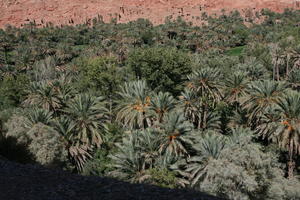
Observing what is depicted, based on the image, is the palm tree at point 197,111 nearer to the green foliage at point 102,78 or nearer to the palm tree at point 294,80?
the palm tree at point 294,80

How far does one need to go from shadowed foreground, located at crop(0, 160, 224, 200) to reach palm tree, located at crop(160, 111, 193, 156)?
11.5 metres

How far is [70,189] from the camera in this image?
29.6 feet

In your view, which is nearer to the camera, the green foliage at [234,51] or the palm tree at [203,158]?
the palm tree at [203,158]

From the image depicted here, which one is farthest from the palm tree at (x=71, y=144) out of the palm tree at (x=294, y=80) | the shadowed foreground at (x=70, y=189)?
the palm tree at (x=294, y=80)

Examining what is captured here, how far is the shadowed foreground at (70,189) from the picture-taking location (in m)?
8.67

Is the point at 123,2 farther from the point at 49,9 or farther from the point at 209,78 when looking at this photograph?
the point at 209,78

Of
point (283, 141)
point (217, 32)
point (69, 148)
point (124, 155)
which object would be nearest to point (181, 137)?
point (124, 155)

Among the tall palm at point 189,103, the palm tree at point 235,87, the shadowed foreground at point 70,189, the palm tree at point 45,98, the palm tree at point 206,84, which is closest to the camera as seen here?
the shadowed foreground at point 70,189

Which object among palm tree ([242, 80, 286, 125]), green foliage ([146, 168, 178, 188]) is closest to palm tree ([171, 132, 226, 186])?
green foliage ([146, 168, 178, 188])

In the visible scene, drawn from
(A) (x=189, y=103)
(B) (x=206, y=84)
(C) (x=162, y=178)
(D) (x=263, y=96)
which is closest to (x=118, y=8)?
(B) (x=206, y=84)

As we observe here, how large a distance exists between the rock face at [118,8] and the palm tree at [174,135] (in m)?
107

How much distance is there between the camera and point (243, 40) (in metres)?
95.5

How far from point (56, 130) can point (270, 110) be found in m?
14.7

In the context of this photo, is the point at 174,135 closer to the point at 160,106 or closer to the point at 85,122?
the point at 160,106
